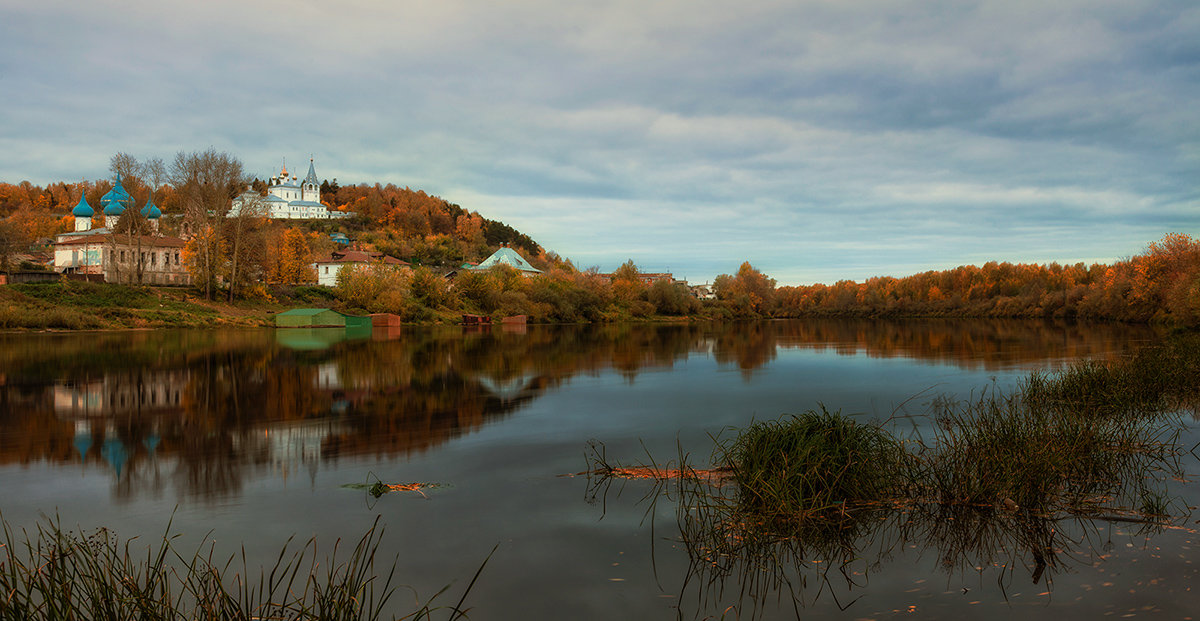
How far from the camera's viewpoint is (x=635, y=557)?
5754 millimetres

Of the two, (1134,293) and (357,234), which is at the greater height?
(357,234)

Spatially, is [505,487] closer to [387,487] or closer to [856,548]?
[387,487]

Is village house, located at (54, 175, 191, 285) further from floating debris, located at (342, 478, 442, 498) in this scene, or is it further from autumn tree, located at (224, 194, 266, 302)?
floating debris, located at (342, 478, 442, 498)

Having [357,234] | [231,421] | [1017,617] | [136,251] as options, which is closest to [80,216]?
[136,251]

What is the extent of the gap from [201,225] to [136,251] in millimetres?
6571

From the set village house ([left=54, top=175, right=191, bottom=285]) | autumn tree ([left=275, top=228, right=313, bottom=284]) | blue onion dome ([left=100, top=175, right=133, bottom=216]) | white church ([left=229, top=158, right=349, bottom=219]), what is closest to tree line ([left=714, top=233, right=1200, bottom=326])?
autumn tree ([left=275, top=228, right=313, bottom=284])

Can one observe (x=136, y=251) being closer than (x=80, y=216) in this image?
Yes

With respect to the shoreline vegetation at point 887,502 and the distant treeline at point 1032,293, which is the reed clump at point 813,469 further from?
the distant treeline at point 1032,293

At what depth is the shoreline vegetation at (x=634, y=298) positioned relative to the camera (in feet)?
141

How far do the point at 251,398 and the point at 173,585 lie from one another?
1046cm

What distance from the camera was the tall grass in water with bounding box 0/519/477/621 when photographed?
3186 mm

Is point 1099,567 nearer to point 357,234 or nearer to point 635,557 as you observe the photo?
point 635,557

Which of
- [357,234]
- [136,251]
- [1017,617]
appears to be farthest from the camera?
[357,234]

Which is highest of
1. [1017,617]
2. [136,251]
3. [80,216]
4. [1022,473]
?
[80,216]
